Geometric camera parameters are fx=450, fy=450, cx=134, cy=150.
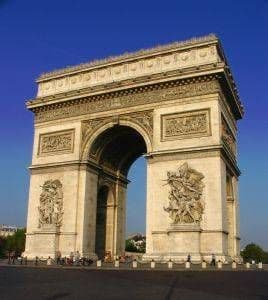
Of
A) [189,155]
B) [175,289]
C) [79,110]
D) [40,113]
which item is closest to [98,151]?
[79,110]

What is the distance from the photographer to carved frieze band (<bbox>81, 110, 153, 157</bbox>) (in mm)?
28859

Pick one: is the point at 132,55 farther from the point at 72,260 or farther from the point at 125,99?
the point at 72,260

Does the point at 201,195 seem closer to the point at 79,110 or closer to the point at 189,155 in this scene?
the point at 189,155

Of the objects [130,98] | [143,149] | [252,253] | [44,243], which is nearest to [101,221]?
[44,243]

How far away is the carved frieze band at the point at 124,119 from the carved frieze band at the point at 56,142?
1.06m

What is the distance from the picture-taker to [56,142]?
31906 millimetres

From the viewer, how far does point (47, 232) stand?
2928 cm

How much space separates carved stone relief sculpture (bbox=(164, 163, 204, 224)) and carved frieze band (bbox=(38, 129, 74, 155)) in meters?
8.20

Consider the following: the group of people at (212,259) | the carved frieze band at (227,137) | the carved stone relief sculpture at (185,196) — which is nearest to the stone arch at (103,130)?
the carved stone relief sculpture at (185,196)

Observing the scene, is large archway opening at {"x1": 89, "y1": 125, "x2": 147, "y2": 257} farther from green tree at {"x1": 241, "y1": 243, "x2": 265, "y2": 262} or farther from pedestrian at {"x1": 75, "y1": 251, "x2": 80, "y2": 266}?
green tree at {"x1": 241, "y1": 243, "x2": 265, "y2": 262}

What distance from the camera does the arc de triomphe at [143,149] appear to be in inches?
1024

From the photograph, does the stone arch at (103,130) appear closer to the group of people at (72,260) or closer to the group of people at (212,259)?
the group of people at (72,260)

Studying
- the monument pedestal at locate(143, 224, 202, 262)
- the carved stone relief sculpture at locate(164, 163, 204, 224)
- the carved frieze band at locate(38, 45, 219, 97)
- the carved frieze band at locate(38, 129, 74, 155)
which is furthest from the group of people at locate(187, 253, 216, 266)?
the carved frieze band at locate(38, 45, 219, 97)

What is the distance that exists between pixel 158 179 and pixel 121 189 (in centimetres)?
801
